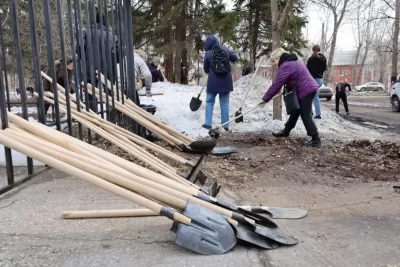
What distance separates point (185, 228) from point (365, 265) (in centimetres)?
102

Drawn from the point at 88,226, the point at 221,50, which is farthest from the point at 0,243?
the point at 221,50

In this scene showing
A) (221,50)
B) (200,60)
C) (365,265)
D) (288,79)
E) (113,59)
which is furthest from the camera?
(200,60)

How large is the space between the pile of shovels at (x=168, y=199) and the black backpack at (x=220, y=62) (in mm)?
4952

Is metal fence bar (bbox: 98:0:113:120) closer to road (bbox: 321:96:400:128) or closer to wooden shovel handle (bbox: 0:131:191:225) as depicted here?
wooden shovel handle (bbox: 0:131:191:225)

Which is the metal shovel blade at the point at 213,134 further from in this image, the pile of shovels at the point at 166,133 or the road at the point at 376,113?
the road at the point at 376,113

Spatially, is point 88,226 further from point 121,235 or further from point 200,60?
point 200,60

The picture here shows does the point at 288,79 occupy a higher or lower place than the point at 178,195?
higher

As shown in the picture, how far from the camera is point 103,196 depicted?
3.48 meters

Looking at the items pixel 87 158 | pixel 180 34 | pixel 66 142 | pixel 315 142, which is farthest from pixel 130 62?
pixel 180 34

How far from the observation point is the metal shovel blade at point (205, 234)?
2.32 meters

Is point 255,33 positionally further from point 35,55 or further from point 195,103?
point 35,55

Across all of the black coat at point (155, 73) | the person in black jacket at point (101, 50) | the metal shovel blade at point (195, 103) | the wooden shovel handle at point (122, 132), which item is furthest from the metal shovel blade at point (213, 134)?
the black coat at point (155, 73)

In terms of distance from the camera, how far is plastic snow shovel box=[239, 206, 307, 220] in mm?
2986

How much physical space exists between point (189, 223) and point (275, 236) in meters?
0.55
